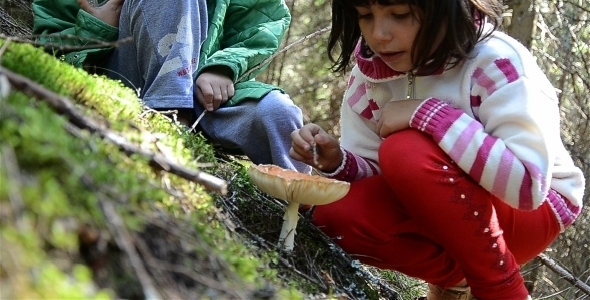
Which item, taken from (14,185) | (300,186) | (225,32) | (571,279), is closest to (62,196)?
(14,185)

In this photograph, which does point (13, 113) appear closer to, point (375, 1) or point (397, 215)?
point (375, 1)

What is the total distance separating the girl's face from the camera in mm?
2096

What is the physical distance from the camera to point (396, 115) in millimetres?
2205

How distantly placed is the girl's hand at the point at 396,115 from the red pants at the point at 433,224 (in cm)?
5

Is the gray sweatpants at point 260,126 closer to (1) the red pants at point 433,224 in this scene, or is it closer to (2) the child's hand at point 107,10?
(1) the red pants at point 433,224

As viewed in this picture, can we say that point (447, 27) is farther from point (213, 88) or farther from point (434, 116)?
point (213, 88)

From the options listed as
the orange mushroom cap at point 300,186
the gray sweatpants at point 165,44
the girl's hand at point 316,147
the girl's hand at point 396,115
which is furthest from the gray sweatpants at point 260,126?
the orange mushroom cap at point 300,186

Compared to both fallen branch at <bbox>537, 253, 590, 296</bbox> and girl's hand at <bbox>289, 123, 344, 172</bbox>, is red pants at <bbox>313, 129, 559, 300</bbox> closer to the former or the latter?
girl's hand at <bbox>289, 123, 344, 172</bbox>

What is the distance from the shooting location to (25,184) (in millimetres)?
940

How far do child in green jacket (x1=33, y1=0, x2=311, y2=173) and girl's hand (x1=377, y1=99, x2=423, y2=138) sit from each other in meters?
0.64

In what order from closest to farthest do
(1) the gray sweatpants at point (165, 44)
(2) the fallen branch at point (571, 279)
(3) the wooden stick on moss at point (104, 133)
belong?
(3) the wooden stick on moss at point (104, 133)
(1) the gray sweatpants at point (165, 44)
(2) the fallen branch at point (571, 279)

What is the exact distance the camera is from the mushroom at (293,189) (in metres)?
1.79

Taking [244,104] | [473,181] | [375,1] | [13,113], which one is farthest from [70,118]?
[244,104]

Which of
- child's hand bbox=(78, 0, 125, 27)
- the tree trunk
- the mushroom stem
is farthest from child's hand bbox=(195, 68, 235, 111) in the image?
the tree trunk
